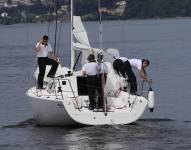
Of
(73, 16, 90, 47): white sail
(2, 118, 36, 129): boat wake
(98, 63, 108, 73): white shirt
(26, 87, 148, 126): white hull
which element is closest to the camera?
(26, 87, 148, 126): white hull

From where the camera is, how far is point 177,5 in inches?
7864

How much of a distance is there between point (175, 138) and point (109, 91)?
4241 millimetres

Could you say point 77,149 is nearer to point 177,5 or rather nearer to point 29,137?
point 29,137

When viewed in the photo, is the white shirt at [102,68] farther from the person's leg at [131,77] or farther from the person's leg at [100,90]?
the person's leg at [131,77]

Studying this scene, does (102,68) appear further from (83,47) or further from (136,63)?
(83,47)

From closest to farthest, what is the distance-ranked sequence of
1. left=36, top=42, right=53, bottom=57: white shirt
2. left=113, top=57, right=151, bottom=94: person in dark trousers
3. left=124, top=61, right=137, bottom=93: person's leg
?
1. left=113, top=57, right=151, bottom=94: person in dark trousers
2. left=124, top=61, right=137, bottom=93: person's leg
3. left=36, top=42, right=53, bottom=57: white shirt

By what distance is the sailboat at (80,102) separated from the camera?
92.3 feet

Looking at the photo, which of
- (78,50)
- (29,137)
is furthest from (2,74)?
(29,137)

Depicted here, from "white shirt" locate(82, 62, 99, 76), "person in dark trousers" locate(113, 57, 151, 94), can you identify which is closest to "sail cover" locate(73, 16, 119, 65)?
"person in dark trousers" locate(113, 57, 151, 94)

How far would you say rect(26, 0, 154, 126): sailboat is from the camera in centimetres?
2812

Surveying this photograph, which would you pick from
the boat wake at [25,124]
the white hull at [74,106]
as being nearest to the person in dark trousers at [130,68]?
the white hull at [74,106]

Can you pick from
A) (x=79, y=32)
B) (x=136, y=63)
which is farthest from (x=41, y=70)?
(x=136, y=63)

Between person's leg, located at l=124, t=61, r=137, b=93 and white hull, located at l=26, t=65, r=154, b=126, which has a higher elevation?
person's leg, located at l=124, t=61, r=137, b=93

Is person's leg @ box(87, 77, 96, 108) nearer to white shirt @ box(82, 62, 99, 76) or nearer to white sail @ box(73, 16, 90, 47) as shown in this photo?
Result: white shirt @ box(82, 62, 99, 76)
